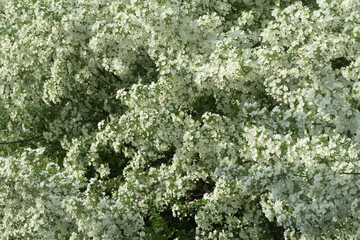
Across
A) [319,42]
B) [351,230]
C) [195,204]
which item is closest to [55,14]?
[195,204]

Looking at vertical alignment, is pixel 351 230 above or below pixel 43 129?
below

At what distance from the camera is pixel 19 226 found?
8.52m

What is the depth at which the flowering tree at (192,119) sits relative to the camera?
642 centimetres

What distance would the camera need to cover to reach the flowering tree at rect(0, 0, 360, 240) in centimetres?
642

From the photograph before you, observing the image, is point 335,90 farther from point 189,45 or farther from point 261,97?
point 189,45

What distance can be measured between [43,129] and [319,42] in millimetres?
8596

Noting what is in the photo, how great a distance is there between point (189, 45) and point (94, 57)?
281 centimetres

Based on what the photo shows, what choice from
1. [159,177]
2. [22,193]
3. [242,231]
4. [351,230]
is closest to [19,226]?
[22,193]

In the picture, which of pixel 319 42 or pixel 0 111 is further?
pixel 0 111

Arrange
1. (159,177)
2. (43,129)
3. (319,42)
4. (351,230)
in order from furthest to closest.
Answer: (43,129), (159,177), (319,42), (351,230)

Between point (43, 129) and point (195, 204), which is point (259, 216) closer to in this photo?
point (195, 204)

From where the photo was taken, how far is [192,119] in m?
8.65

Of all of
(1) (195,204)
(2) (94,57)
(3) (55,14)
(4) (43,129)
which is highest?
(3) (55,14)

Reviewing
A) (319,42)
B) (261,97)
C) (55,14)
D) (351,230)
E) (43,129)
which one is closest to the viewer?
(351,230)
